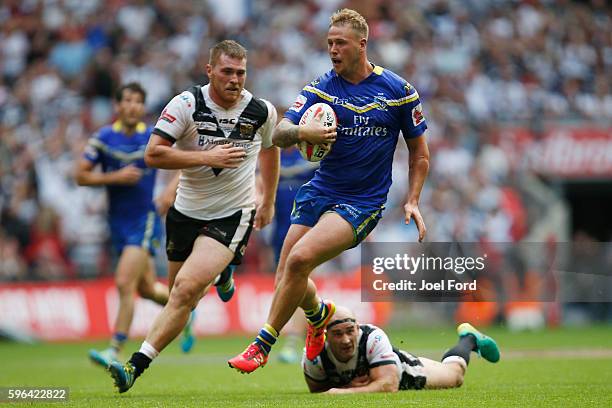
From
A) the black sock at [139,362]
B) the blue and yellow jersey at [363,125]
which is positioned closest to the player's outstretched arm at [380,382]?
the blue and yellow jersey at [363,125]

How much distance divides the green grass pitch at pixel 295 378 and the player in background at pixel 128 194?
95 centimetres

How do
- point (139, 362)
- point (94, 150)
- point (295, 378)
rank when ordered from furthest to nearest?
point (94, 150), point (295, 378), point (139, 362)

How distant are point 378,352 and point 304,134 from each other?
201 centimetres

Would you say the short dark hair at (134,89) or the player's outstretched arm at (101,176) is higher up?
the short dark hair at (134,89)

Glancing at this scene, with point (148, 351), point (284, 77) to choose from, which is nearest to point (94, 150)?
point (148, 351)

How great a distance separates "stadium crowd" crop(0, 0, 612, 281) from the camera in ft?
64.7

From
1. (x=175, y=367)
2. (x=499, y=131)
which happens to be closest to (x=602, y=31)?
(x=499, y=131)

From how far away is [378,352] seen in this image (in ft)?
29.9

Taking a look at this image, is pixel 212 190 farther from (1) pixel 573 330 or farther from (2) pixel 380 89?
(1) pixel 573 330

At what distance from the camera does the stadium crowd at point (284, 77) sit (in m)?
19.7

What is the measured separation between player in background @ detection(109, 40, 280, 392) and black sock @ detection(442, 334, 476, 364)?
2.12m

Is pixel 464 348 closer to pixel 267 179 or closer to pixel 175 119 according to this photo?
pixel 267 179

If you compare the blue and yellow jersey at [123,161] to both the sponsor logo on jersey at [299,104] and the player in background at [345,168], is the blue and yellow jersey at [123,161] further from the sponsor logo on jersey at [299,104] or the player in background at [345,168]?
the sponsor logo on jersey at [299,104]

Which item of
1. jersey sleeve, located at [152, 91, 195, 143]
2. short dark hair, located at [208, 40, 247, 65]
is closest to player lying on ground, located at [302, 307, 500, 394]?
jersey sleeve, located at [152, 91, 195, 143]
